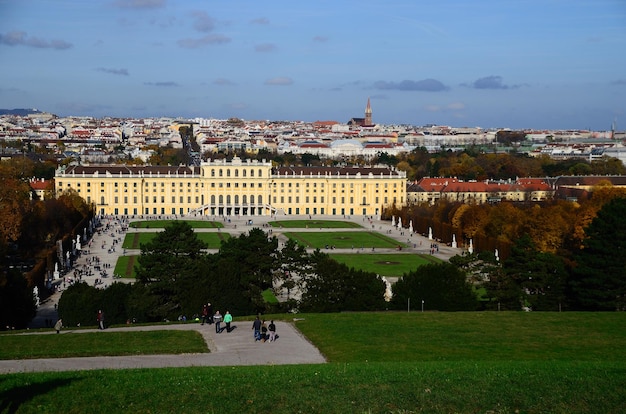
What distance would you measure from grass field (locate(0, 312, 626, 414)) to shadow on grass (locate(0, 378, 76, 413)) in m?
0.02

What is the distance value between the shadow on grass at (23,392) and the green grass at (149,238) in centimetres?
4264

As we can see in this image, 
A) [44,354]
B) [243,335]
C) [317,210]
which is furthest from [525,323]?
[317,210]

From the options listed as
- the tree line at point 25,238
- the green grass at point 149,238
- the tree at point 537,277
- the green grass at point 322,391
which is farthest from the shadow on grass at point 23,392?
the green grass at point 149,238

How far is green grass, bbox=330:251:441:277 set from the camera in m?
47.0

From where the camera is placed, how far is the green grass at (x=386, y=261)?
4698 centimetres

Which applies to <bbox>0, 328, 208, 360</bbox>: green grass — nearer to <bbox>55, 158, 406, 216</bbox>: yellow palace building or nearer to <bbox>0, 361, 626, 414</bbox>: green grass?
<bbox>0, 361, 626, 414</bbox>: green grass

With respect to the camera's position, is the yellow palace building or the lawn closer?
the lawn

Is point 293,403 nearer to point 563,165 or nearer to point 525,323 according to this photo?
point 525,323

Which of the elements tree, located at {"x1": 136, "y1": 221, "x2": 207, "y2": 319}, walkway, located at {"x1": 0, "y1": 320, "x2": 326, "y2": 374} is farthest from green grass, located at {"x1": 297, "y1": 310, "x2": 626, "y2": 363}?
tree, located at {"x1": 136, "y1": 221, "x2": 207, "y2": 319}

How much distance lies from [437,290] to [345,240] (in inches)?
1337

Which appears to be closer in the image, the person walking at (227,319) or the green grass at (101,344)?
the green grass at (101,344)

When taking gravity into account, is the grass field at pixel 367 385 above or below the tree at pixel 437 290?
above

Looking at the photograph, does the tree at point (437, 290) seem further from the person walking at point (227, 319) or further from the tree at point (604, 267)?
the person walking at point (227, 319)

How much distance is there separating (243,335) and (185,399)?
731cm
